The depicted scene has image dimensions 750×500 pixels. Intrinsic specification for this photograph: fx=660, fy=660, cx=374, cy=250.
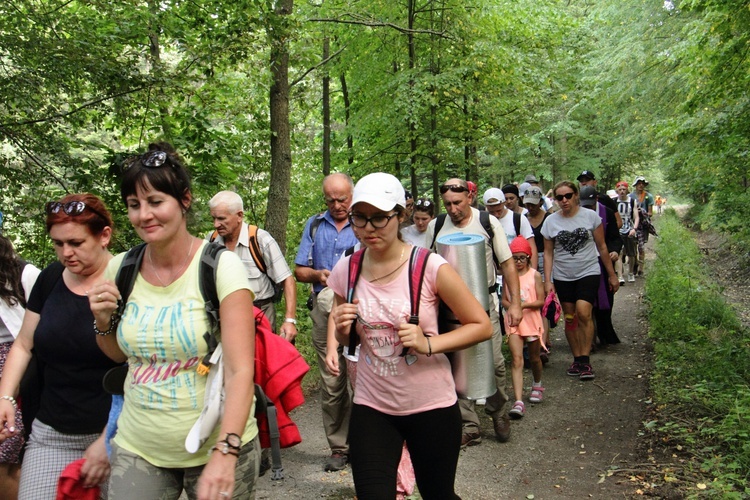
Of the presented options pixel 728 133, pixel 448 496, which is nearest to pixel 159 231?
pixel 448 496

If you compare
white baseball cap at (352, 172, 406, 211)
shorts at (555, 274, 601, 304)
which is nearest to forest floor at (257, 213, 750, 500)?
shorts at (555, 274, 601, 304)

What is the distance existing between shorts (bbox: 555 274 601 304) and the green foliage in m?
1.22

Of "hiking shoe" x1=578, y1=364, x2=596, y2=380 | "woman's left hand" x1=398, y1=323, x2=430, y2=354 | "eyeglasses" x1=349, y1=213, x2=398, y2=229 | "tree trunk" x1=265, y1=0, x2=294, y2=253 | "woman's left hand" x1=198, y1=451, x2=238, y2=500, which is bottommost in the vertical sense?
"hiking shoe" x1=578, y1=364, x2=596, y2=380

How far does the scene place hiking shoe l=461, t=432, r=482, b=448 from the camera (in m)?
6.15

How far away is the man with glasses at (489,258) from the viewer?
5852 mm

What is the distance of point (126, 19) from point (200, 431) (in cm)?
714

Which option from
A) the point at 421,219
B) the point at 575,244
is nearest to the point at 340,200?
the point at 421,219

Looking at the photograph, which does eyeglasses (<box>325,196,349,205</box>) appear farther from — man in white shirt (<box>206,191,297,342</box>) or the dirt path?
the dirt path

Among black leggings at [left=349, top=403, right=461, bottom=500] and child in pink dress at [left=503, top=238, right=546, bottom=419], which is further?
child in pink dress at [left=503, top=238, right=546, bottom=419]

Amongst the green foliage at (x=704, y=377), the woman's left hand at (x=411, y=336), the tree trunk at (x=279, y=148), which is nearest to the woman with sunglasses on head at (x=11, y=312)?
the woman's left hand at (x=411, y=336)

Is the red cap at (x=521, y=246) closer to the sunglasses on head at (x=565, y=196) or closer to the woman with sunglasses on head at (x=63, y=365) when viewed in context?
the sunglasses on head at (x=565, y=196)

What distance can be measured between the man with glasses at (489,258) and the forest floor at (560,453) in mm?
218

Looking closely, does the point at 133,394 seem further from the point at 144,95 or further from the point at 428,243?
the point at 144,95

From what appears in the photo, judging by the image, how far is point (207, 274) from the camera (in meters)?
2.51
